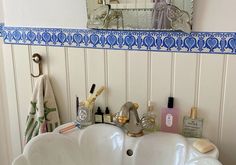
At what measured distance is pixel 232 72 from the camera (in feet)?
4.09

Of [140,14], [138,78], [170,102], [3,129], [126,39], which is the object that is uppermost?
[140,14]

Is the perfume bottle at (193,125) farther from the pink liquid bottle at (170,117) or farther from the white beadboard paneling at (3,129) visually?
the white beadboard paneling at (3,129)

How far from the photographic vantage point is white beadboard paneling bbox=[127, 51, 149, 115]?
1.35 m

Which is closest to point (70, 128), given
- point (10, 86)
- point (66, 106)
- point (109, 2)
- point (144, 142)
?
point (66, 106)

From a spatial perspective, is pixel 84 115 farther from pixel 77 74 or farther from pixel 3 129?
pixel 3 129

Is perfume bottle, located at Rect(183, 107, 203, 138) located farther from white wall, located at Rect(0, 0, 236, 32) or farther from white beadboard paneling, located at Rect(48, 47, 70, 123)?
white beadboard paneling, located at Rect(48, 47, 70, 123)

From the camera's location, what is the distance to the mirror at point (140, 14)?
4.04 ft

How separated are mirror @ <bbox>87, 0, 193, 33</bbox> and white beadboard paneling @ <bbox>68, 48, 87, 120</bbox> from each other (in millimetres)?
160

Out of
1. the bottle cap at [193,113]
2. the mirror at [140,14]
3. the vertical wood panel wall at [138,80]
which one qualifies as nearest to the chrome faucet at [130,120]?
the vertical wood panel wall at [138,80]

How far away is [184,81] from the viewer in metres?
1.31

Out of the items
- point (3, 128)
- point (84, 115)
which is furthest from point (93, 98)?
point (3, 128)

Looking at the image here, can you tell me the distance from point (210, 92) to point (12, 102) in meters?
1.04

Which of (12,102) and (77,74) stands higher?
(77,74)

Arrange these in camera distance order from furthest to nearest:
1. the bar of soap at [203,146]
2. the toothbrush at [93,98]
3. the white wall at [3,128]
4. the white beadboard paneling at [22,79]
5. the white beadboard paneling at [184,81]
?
the white wall at [3,128], the white beadboard paneling at [22,79], the toothbrush at [93,98], the white beadboard paneling at [184,81], the bar of soap at [203,146]
